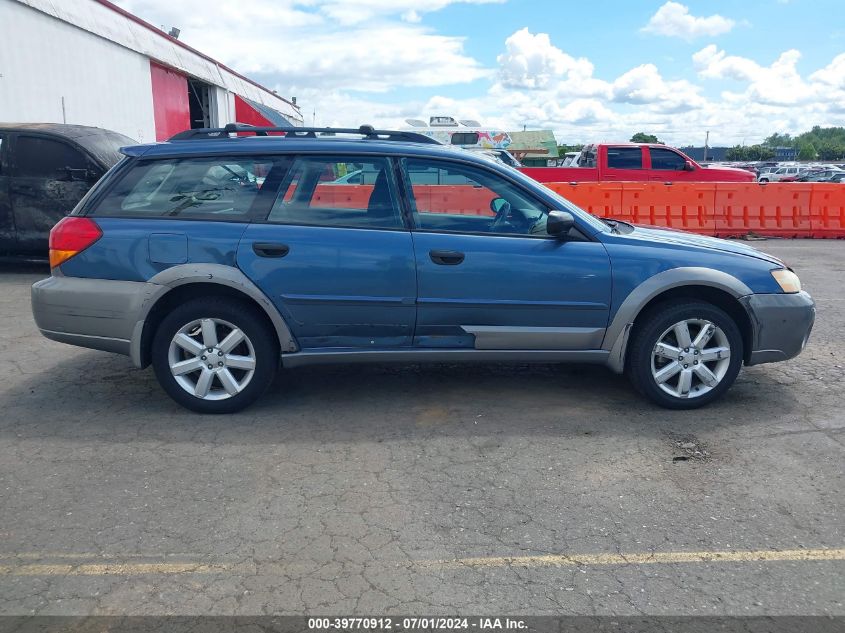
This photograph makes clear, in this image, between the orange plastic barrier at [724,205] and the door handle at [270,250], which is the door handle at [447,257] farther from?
the orange plastic barrier at [724,205]

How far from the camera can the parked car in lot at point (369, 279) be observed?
4352 mm

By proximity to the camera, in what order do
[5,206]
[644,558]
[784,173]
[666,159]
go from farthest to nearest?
1. [784,173]
2. [666,159]
3. [5,206]
4. [644,558]

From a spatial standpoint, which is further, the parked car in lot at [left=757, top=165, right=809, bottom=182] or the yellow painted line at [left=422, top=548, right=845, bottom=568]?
the parked car in lot at [left=757, top=165, right=809, bottom=182]

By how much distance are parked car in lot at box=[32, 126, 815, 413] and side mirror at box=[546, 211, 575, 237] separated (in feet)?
0.04

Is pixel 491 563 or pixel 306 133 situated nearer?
pixel 491 563

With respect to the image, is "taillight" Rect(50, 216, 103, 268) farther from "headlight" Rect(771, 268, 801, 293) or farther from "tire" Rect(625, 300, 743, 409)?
"headlight" Rect(771, 268, 801, 293)

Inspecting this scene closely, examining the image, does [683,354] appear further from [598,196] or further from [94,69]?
[94,69]

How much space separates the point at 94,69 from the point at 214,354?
15911mm

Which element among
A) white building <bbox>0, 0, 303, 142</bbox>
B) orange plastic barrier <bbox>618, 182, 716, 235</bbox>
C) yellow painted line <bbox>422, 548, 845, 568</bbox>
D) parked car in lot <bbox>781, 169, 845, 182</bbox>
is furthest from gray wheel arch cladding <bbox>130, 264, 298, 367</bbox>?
parked car in lot <bbox>781, 169, 845, 182</bbox>

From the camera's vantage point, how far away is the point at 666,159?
16516mm

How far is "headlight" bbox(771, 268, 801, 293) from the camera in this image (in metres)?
4.62

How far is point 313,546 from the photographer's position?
3.04m

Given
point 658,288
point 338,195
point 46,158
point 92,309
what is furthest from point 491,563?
point 46,158

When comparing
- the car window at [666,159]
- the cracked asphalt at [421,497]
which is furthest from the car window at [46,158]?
the car window at [666,159]
